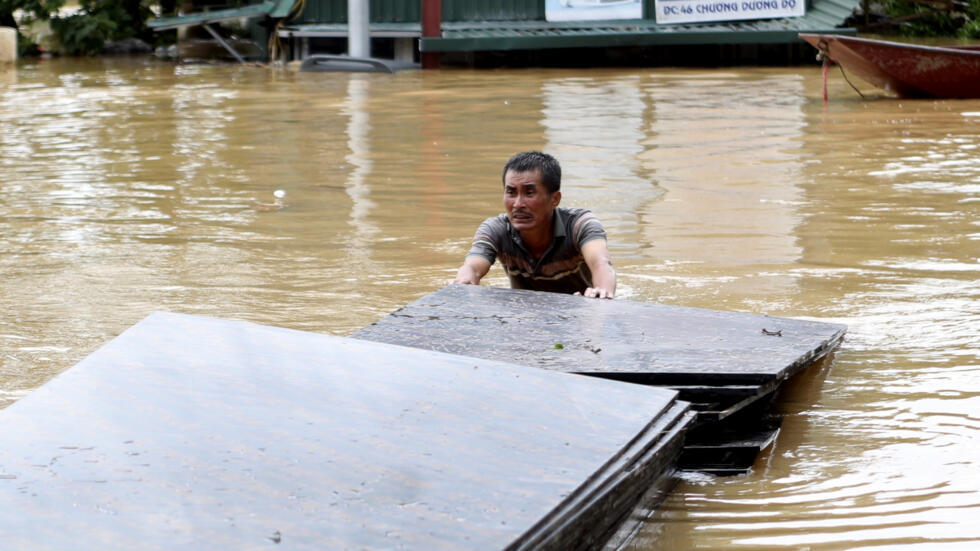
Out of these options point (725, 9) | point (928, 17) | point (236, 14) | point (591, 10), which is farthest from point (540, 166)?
point (928, 17)

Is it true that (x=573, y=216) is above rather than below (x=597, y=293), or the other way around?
above


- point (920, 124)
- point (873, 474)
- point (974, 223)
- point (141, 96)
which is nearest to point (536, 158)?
point (873, 474)

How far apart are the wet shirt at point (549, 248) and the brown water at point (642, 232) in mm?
833

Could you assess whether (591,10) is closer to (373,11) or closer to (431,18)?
(431,18)

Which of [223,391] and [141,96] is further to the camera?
[141,96]

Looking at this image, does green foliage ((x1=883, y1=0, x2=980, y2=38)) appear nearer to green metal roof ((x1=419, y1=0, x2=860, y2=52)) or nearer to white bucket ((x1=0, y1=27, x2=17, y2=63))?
green metal roof ((x1=419, y1=0, x2=860, y2=52))

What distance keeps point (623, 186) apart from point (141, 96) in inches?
378

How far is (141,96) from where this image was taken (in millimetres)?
16562

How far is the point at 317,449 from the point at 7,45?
902 inches

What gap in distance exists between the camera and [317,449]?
2836 mm

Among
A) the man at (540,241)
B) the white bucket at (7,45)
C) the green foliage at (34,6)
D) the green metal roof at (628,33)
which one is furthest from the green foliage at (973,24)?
the man at (540,241)

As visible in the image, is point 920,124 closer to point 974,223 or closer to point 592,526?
point 974,223

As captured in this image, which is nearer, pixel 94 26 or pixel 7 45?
pixel 7 45

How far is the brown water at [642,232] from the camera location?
12.5ft
